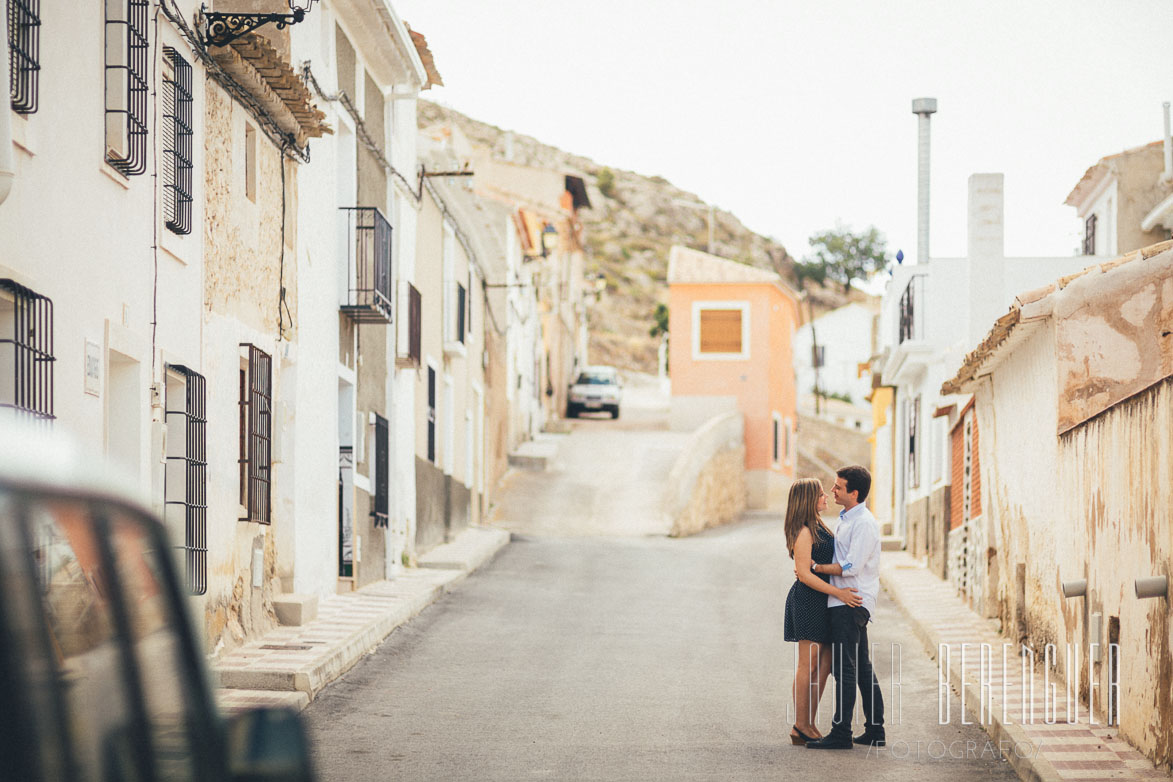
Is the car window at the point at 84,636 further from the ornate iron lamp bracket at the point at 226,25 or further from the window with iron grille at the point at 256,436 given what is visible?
the window with iron grille at the point at 256,436

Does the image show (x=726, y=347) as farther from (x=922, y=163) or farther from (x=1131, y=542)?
(x=1131, y=542)

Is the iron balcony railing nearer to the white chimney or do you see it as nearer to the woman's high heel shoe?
the white chimney

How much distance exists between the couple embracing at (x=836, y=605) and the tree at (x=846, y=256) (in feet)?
287

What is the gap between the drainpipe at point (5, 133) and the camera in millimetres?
7172

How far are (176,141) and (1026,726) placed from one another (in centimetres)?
731

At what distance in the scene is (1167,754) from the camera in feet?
25.6

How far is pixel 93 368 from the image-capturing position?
8992 millimetres

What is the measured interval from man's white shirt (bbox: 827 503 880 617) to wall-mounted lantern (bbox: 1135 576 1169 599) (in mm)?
1613

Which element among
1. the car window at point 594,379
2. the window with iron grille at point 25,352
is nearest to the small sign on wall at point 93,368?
the window with iron grille at point 25,352

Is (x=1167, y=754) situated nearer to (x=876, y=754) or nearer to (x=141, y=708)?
(x=876, y=754)

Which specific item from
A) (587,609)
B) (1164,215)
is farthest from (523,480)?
(587,609)

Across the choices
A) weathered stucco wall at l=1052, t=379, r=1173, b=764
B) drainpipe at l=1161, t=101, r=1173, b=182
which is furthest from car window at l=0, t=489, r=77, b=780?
drainpipe at l=1161, t=101, r=1173, b=182

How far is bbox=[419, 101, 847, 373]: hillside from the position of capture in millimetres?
94200

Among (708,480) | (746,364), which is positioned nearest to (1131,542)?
(708,480)
